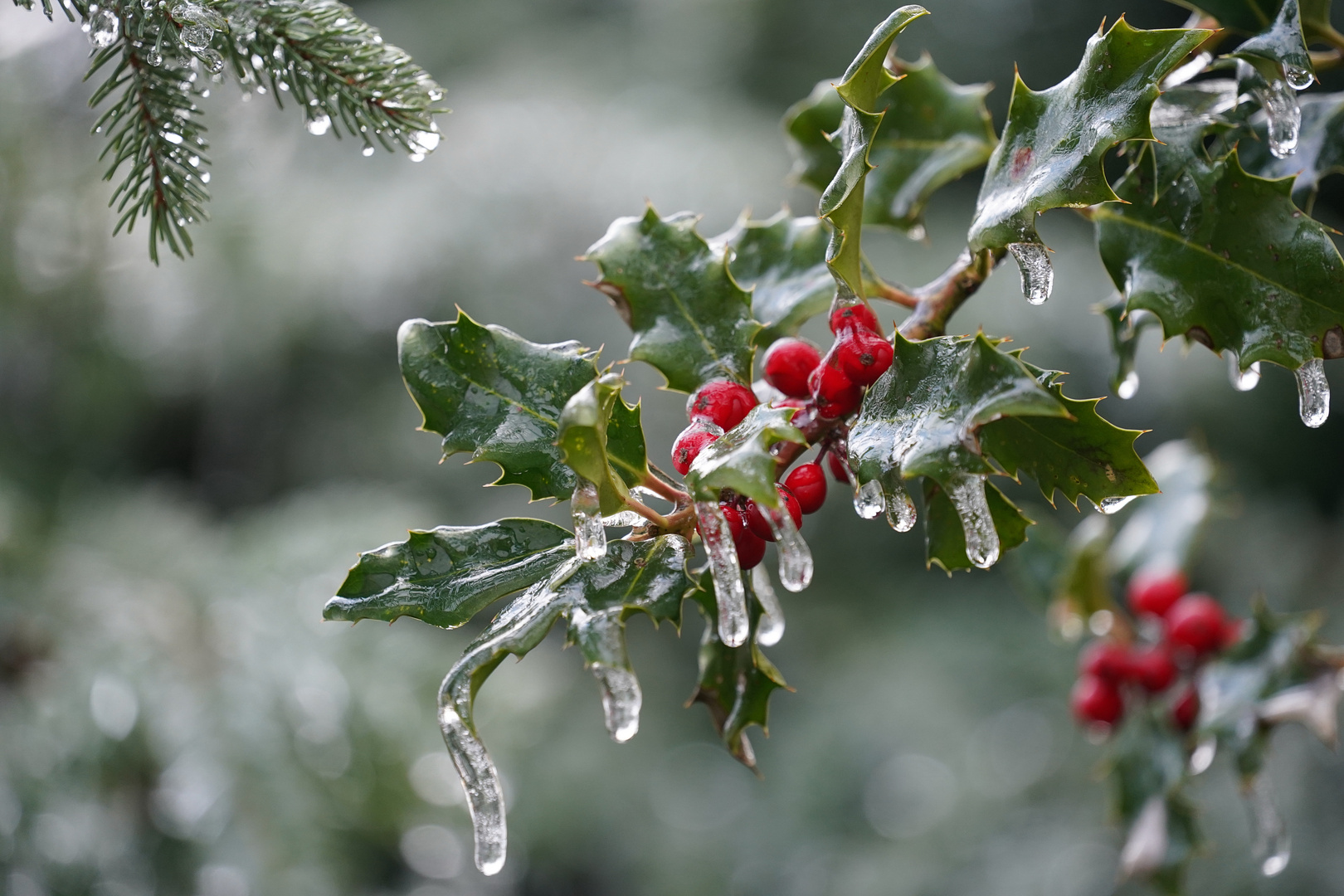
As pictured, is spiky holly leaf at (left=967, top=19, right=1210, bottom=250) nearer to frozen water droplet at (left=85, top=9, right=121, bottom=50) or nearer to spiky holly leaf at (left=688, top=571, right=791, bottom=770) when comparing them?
spiky holly leaf at (left=688, top=571, right=791, bottom=770)

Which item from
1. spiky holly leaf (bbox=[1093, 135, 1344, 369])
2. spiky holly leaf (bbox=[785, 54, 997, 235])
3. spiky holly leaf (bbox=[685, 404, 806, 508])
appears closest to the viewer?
spiky holly leaf (bbox=[685, 404, 806, 508])

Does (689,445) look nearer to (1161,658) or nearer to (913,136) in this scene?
(913,136)

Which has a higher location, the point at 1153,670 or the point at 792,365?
the point at 792,365

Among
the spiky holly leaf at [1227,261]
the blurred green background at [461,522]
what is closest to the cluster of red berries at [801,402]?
the spiky holly leaf at [1227,261]

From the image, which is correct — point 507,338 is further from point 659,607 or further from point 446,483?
point 446,483

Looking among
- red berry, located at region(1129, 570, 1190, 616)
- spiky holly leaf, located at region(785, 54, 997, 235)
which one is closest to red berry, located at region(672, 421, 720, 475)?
spiky holly leaf, located at region(785, 54, 997, 235)

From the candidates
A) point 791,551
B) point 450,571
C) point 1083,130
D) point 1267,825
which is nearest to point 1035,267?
point 1083,130
